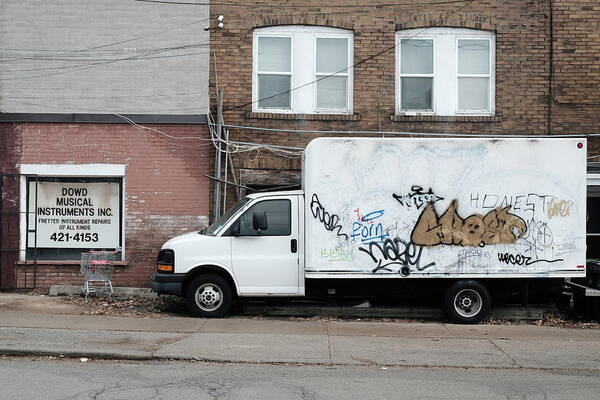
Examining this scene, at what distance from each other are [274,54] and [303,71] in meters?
0.65

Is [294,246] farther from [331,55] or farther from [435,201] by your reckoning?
[331,55]

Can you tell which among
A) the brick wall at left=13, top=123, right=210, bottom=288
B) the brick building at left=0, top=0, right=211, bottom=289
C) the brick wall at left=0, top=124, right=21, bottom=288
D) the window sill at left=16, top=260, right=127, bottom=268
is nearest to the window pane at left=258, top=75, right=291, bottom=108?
the brick building at left=0, top=0, right=211, bottom=289

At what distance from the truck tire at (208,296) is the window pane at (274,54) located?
15.3ft

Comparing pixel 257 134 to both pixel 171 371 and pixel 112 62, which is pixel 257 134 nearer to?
pixel 112 62

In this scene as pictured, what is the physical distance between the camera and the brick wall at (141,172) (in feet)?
41.9

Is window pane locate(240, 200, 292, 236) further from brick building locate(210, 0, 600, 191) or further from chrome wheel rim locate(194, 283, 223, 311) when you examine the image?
brick building locate(210, 0, 600, 191)

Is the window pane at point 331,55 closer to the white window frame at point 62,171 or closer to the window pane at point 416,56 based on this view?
the window pane at point 416,56

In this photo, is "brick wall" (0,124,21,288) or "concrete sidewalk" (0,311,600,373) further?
"brick wall" (0,124,21,288)

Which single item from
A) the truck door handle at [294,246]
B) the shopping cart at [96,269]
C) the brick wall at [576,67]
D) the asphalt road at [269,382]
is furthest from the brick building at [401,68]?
the asphalt road at [269,382]

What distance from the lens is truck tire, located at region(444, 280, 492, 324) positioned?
10.6 metres

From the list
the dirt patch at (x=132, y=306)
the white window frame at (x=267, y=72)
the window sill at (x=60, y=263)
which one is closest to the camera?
the dirt patch at (x=132, y=306)

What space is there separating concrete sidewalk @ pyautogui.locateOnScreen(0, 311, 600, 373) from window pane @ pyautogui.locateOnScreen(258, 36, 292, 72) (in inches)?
202

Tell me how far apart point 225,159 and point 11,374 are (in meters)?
6.47

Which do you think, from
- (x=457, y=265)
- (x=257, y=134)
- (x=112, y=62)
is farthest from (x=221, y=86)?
(x=457, y=265)
